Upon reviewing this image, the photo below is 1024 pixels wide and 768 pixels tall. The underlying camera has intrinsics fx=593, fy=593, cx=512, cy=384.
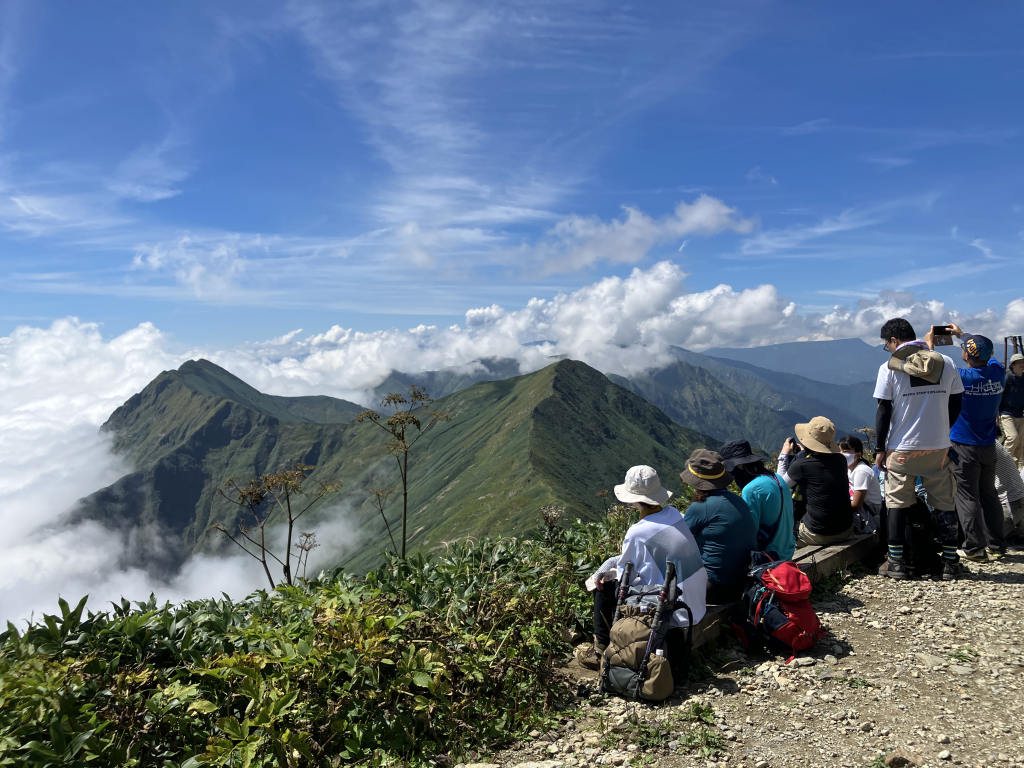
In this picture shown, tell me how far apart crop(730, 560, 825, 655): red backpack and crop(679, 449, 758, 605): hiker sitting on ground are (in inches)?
11.2

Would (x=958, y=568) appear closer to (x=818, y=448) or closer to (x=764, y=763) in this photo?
(x=818, y=448)

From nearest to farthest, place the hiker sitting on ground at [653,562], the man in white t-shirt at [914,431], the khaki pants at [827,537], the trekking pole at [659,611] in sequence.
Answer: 1. the trekking pole at [659,611]
2. the hiker sitting on ground at [653,562]
3. the man in white t-shirt at [914,431]
4. the khaki pants at [827,537]

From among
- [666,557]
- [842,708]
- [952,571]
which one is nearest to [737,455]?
[666,557]

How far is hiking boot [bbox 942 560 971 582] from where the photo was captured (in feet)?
26.5

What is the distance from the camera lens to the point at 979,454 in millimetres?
8703

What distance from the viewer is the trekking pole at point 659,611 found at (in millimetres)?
5297

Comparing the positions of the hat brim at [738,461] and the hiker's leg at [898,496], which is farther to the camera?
the hiker's leg at [898,496]

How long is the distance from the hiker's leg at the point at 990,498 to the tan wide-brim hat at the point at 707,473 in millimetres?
4846

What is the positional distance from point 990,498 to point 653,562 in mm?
6526

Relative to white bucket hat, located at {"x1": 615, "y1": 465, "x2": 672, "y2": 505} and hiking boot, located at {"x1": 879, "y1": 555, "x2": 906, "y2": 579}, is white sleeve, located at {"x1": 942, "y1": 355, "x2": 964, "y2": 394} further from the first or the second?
white bucket hat, located at {"x1": 615, "y1": 465, "x2": 672, "y2": 505}

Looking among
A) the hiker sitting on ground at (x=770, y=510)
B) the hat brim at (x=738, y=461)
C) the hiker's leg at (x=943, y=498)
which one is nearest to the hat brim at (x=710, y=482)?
the hiker sitting on ground at (x=770, y=510)

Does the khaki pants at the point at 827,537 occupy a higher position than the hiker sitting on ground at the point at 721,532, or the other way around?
the hiker sitting on ground at the point at 721,532

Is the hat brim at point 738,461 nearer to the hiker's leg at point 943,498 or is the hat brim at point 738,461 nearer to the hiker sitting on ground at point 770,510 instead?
the hiker sitting on ground at point 770,510

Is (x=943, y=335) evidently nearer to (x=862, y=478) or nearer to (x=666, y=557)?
(x=862, y=478)
